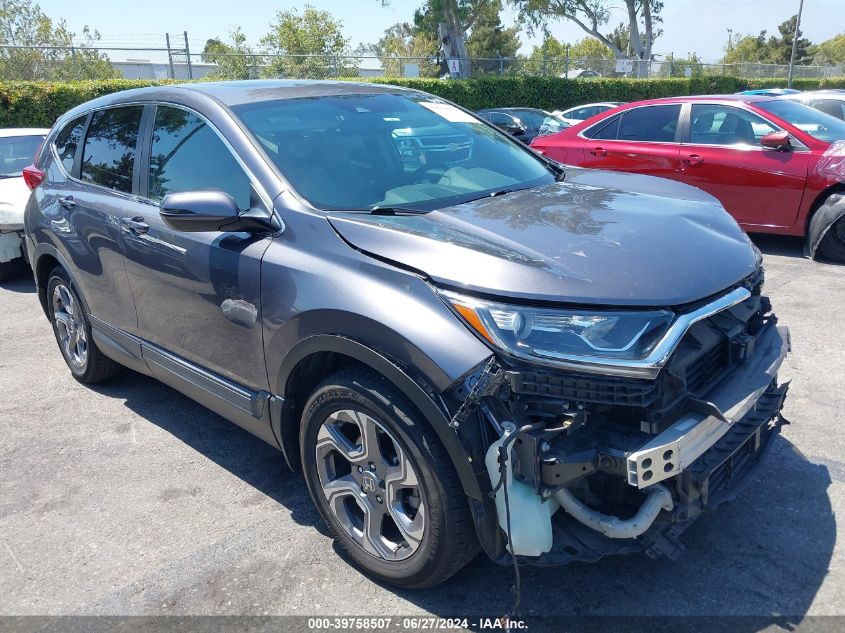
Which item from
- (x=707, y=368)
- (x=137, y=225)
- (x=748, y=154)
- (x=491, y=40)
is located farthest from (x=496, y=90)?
(x=491, y=40)

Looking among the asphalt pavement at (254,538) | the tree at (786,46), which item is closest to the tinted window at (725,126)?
the asphalt pavement at (254,538)

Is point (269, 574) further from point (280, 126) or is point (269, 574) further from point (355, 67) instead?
point (355, 67)

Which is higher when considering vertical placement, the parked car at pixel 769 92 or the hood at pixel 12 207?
the parked car at pixel 769 92

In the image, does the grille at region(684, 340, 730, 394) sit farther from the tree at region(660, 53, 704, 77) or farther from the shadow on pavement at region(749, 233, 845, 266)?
the tree at region(660, 53, 704, 77)

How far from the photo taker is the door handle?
364cm

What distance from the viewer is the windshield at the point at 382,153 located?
3.17 meters

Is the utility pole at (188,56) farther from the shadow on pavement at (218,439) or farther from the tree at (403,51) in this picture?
the shadow on pavement at (218,439)

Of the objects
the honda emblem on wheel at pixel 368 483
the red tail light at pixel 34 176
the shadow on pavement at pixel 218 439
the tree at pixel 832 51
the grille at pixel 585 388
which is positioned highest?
the tree at pixel 832 51

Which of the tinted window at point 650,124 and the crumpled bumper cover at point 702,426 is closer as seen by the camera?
the crumpled bumper cover at point 702,426

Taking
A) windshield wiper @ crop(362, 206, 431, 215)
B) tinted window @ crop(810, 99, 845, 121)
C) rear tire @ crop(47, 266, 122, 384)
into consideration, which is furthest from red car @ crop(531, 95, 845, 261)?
rear tire @ crop(47, 266, 122, 384)

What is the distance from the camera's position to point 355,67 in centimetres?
2389

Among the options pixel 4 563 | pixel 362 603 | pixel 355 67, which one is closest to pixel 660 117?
pixel 362 603

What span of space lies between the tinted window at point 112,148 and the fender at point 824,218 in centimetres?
606

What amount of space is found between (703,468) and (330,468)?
1413 millimetres
